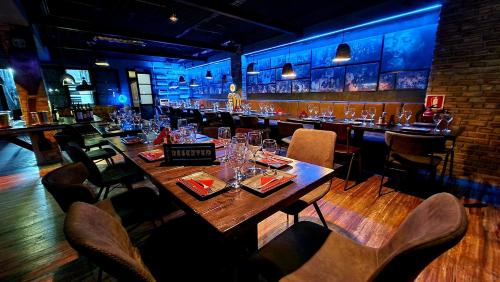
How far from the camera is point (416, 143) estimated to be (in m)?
2.31

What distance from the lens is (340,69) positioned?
5.50 m

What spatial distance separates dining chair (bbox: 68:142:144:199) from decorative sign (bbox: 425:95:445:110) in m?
4.50

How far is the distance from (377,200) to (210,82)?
31.0ft

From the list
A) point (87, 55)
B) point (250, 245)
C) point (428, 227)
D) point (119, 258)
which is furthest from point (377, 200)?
point (87, 55)

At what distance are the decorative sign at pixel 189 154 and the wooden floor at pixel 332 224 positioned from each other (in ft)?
3.34

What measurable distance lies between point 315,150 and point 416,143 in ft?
4.13

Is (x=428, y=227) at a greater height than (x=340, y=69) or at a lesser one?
lesser

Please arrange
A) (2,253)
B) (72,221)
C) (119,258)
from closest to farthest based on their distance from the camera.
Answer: (119,258), (72,221), (2,253)

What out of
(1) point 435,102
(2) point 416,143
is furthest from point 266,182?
(1) point 435,102

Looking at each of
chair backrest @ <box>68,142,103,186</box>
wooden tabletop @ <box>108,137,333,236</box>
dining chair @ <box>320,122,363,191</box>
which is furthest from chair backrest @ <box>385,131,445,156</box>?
chair backrest @ <box>68,142,103,186</box>

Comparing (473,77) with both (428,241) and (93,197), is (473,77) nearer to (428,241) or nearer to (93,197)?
(428,241)

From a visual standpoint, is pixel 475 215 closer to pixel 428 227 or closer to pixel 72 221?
pixel 428 227

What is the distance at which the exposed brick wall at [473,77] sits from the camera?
307 cm

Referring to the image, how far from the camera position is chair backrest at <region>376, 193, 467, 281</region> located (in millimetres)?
603
